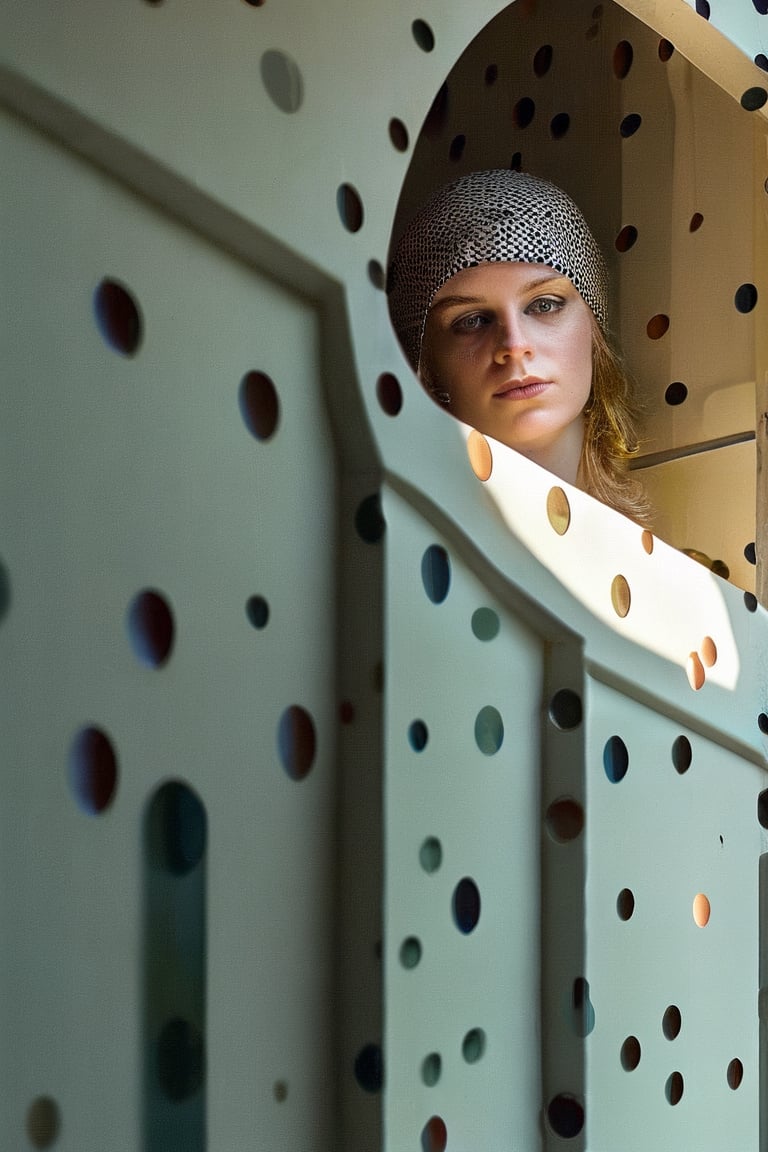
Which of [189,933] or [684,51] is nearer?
[189,933]

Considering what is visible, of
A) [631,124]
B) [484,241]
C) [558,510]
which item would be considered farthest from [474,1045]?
[631,124]

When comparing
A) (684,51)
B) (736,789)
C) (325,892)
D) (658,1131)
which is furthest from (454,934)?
(684,51)

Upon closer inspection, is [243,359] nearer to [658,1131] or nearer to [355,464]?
[355,464]

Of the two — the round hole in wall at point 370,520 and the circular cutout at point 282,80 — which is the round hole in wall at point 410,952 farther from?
the circular cutout at point 282,80

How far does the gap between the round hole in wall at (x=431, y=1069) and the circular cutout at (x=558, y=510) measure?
0.42 m

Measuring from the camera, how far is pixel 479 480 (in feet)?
3.08

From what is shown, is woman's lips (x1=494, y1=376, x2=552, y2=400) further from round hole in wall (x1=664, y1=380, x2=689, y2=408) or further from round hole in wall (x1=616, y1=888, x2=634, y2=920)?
round hole in wall (x1=616, y1=888, x2=634, y2=920)

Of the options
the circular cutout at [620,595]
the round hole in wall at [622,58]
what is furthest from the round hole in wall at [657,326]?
the circular cutout at [620,595]

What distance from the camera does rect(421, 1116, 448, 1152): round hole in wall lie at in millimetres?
838

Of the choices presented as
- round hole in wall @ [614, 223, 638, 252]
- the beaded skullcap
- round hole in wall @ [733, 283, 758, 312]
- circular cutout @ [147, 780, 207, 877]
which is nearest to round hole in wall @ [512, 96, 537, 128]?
round hole in wall @ [614, 223, 638, 252]

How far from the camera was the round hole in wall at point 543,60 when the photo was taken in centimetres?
175

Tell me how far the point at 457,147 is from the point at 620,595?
1.02m

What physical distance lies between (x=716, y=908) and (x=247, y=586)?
618 mm

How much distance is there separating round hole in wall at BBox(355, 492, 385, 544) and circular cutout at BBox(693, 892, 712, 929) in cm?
51
